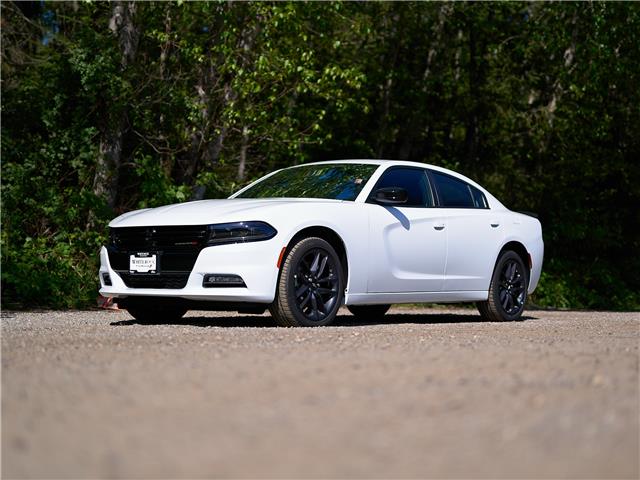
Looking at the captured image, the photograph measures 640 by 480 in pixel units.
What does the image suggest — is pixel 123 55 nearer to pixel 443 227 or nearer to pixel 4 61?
pixel 4 61

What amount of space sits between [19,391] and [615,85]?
58.1 ft

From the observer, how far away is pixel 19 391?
4.95 metres

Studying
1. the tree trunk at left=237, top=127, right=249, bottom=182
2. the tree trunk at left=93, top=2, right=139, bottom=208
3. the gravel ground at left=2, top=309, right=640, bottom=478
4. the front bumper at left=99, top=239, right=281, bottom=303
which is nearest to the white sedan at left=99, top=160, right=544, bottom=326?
the front bumper at left=99, top=239, right=281, bottom=303

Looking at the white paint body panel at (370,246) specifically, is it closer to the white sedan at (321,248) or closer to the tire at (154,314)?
the white sedan at (321,248)

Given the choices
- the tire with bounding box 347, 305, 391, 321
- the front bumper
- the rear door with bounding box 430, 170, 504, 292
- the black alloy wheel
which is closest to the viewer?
the front bumper

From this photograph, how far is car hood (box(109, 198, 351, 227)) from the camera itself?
28.6 feet

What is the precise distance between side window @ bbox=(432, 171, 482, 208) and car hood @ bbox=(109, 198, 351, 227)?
1.70 metres

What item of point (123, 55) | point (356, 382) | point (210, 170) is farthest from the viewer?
point (210, 170)

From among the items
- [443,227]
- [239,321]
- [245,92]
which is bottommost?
[239,321]

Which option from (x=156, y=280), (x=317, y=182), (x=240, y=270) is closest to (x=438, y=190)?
(x=317, y=182)

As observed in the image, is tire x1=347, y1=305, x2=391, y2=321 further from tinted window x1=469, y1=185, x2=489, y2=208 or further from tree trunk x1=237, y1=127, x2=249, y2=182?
tree trunk x1=237, y1=127, x2=249, y2=182

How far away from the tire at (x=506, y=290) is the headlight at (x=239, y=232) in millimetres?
3465

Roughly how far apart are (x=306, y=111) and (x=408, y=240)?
9.08m

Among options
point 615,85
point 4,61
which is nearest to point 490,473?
point 4,61
